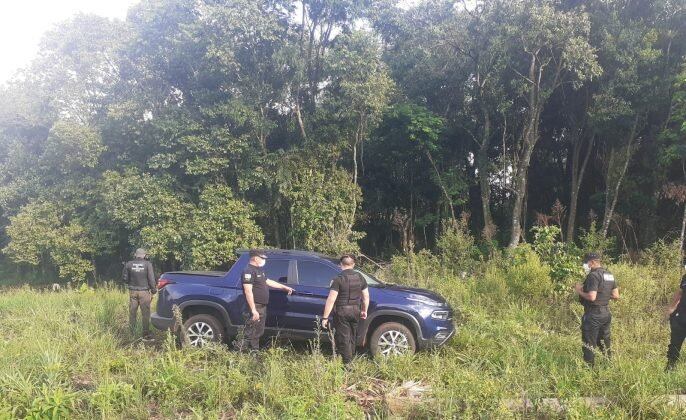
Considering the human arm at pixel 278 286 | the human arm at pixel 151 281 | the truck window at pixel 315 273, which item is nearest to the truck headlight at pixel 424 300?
the truck window at pixel 315 273

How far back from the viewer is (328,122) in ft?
52.7

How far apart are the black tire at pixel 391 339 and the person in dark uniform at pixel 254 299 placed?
156 cm

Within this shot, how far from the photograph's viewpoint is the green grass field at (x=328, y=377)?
408cm

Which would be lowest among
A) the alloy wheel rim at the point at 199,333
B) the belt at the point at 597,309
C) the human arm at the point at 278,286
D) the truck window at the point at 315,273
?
the alloy wheel rim at the point at 199,333

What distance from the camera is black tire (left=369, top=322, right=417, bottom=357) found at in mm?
5941

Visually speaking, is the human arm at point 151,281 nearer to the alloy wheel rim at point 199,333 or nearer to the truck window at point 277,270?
the alloy wheel rim at point 199,333

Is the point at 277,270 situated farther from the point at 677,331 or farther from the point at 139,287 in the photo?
the point at 677,331

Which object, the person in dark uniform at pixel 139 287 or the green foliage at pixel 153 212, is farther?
the green foliage at pixel 153 212

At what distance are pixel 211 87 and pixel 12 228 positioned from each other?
10624mm

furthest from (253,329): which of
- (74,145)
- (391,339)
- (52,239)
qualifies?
(52,239)

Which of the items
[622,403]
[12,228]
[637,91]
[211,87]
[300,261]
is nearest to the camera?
[622,403]

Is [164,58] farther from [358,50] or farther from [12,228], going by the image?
[12,228]

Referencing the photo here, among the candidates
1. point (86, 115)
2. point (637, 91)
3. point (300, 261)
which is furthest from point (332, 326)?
point (86, 115)

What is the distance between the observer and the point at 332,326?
233 inches
